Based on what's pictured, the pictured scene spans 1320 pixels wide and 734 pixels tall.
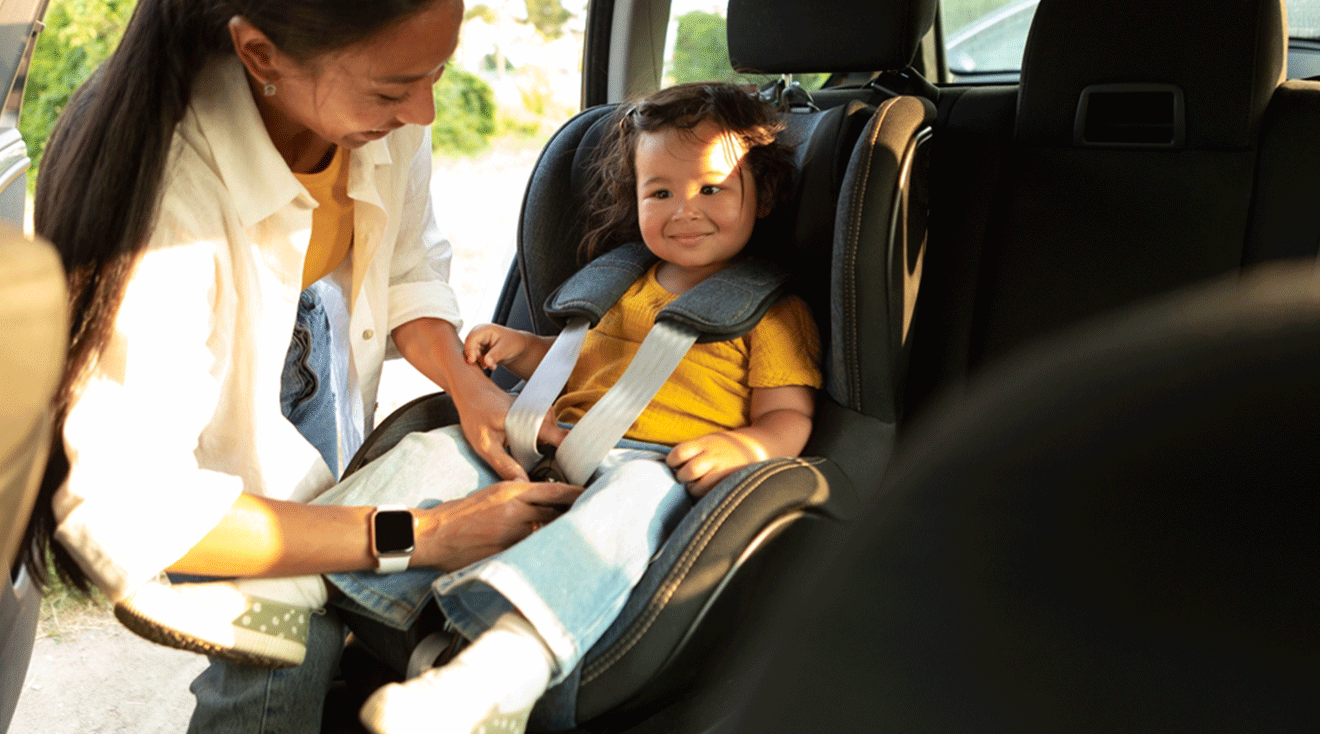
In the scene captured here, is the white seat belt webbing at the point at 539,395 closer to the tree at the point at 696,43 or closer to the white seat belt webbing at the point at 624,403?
the white seat belt webbing at the point at 624,403

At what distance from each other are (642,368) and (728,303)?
170mm

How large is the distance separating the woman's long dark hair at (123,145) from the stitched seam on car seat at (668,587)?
1.97ft

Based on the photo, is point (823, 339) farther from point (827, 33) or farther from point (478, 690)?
point (478, 690)

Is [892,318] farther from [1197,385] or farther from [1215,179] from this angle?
[1197,385]

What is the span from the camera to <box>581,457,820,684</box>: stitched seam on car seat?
118cm

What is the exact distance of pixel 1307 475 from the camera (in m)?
0.29

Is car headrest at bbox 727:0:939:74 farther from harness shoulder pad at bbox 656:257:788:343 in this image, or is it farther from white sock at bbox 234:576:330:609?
white sock at bbox 234:576:330:609

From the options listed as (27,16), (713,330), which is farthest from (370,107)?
(713,330)

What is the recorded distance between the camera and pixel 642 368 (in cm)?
159

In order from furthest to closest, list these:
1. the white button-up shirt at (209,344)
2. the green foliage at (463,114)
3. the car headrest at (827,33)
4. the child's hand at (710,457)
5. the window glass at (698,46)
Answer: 1. the green foliage at (463,114)
2. the window glass at (698,46)
3. the car headrest at (827,33)
4. the child's hand at (710,457)
5. the white button-up shirt at (209,344)

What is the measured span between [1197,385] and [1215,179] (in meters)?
1.62

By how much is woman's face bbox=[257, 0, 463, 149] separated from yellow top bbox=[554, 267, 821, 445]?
64 cm

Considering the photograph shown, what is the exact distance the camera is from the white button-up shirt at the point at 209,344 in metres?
1.04

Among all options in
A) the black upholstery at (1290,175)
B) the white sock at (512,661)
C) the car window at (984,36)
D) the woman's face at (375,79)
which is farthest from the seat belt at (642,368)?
the car window at (984,36)
